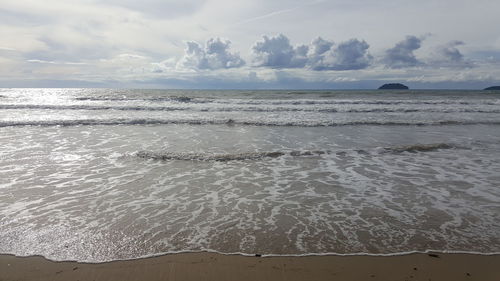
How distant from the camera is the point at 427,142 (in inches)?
579

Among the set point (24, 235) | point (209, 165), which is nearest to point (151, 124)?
point (209, 165)

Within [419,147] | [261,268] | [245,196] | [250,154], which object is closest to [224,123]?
[250,154]

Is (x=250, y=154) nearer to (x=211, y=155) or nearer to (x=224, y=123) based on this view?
(x=211, y=155)

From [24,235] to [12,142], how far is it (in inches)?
432

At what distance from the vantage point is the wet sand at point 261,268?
4289 millimetres

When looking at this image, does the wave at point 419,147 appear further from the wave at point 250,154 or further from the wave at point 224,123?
the wave at point 224,123

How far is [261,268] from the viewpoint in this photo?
4.49m

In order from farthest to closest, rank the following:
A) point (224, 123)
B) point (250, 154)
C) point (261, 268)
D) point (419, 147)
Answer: point (224, 123)
point (419, 147)
point (250, 154)
point (261, 268)

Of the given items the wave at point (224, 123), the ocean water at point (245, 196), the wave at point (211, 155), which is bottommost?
the ocean water at point (245, 196)

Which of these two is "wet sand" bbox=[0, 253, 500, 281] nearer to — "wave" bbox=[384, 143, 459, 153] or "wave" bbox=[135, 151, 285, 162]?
"wave" bbox=[135, 151, 285, 162]

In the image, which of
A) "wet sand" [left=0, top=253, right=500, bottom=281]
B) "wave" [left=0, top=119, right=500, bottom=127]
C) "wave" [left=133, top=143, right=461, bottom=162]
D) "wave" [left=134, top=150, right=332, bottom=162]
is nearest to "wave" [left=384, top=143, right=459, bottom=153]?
"wave" [left=133, top=143, right=461, bottom=162]

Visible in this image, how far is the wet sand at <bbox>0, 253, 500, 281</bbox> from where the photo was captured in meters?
4.29

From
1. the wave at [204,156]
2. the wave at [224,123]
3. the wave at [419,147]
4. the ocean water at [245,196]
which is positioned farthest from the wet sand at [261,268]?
the wave at [224,123]

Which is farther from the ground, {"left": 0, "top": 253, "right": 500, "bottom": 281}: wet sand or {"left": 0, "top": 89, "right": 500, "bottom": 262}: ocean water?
{"left": 0, "top": 89, "right": 500, "bottom": 262}: ocean water
